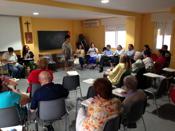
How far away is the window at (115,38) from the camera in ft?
26.8

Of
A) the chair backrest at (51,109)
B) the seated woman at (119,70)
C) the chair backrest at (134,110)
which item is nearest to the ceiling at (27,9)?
the seated woman at (119,70)

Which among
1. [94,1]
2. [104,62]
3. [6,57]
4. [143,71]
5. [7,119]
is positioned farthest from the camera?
[104,62]

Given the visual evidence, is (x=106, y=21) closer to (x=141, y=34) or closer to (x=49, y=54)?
(x=141, y=34)

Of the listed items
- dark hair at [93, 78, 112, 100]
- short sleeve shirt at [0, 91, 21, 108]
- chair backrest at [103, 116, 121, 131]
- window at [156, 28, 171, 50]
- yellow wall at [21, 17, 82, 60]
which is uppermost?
yellow wall at [21, 17, 82, 60]

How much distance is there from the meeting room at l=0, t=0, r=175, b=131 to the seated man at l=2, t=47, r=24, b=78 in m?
0.03

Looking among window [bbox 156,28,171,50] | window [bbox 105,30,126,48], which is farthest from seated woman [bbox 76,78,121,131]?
window [bbox 105,30,126,48]

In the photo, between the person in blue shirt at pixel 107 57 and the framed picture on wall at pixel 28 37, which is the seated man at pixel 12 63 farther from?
the person in blue shirt at pixel 107 57

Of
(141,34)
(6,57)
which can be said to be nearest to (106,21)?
(141,34)

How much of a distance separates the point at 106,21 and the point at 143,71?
511cm

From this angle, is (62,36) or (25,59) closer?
(25,59)

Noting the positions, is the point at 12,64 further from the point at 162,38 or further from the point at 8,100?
the point at 162,38

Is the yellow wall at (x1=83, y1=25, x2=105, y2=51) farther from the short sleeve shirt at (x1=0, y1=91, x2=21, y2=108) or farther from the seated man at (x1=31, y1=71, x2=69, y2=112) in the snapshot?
the short sleeve shirt at (x1=0, y1=91, x2=21, y2=108)

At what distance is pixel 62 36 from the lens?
8.77 m

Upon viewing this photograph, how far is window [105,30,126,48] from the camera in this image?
26.8 ft
